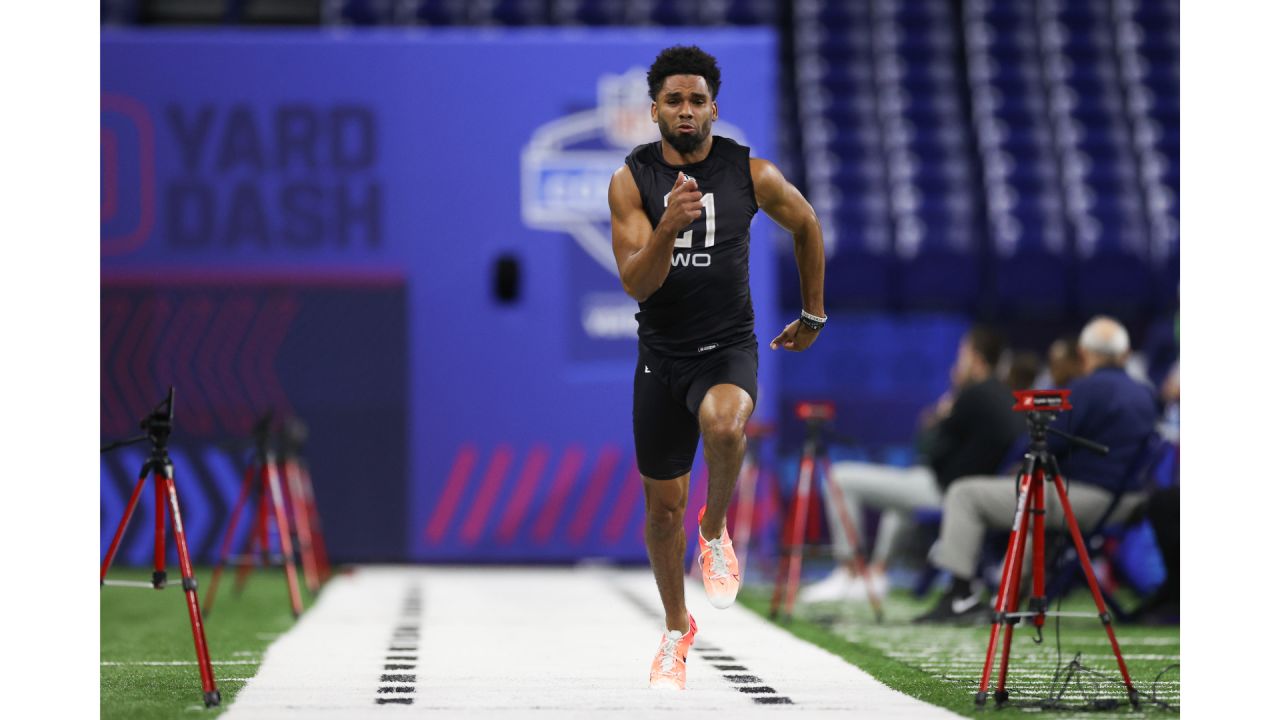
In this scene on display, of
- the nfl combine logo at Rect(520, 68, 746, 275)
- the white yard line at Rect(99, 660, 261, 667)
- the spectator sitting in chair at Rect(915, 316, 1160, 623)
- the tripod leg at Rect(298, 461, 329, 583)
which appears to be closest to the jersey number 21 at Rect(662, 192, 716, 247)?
the white yard line at Rect(99, 660, 261, 667)

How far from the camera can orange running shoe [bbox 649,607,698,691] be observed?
5566mm

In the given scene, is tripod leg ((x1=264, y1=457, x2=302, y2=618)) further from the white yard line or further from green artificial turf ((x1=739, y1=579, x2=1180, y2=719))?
green artificial turf ((x1=739, y1=579, x2=1180, y2=719))

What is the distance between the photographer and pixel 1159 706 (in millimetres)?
5281

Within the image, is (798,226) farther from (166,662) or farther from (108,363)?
(108,363)

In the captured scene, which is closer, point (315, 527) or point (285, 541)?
point (285, 541)

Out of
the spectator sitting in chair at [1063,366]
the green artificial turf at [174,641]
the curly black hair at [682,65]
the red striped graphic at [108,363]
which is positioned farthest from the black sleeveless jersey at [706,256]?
the red striped graphic at [108,363]

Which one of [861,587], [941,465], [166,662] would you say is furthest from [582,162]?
[166,662]

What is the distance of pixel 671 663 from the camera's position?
18.3 ft

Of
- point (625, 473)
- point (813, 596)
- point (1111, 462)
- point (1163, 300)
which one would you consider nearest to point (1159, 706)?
point (1111, 462)

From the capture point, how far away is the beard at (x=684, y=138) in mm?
5234

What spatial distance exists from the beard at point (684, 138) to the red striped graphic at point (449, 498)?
6.54 meters

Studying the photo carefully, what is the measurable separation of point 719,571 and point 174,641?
293 centimetres
